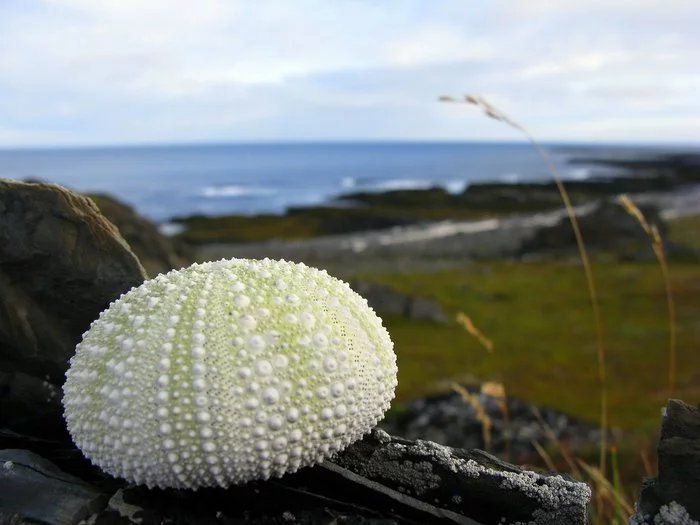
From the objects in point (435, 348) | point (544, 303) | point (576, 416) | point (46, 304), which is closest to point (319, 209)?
point (544, 303)

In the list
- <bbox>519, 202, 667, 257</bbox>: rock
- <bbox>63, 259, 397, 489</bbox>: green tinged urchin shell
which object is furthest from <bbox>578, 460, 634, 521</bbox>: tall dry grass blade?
<bbox>519, 202, 667, 257</bbox>: rock

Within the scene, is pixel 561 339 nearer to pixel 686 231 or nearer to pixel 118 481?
pixel 118 481

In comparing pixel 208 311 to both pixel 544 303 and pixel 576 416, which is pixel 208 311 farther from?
pixel 544 303

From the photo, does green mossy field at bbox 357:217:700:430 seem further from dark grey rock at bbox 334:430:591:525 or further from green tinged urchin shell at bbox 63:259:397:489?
green tinged urchin shell at bbox 63:259:397:489

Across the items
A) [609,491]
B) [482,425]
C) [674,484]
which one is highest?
[674,484]

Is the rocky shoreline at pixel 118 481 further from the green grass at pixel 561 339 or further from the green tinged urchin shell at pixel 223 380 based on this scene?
the green grass at pixel 561 339

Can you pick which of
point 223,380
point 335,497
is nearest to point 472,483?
point 335,497
